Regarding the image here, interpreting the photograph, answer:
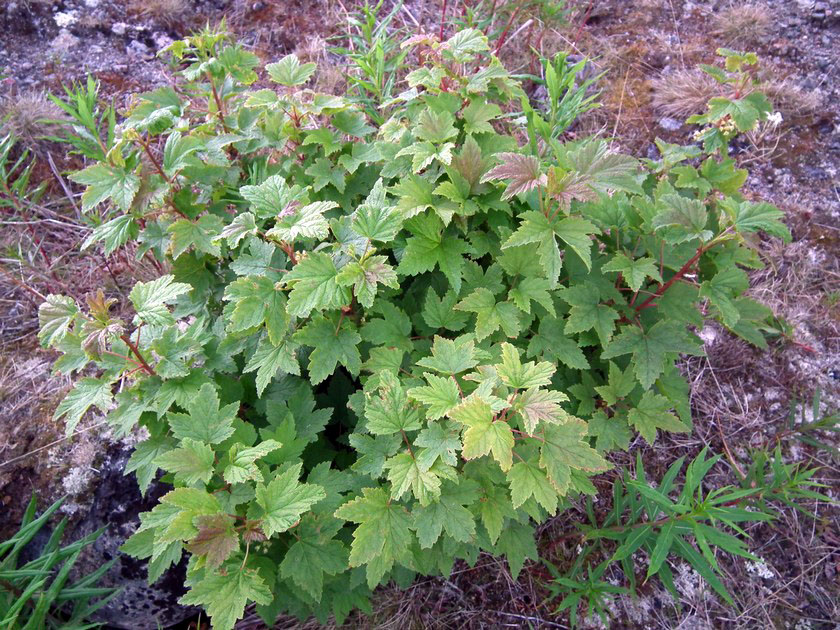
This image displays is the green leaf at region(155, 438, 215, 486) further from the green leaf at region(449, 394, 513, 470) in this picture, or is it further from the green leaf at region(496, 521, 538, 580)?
the green leaf at region(496, 521, 538, 580)

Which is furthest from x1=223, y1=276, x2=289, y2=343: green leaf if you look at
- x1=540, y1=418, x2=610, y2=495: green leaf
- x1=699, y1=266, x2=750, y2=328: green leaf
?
x1=699, y1=266, x2=750, y2=328: green leaf

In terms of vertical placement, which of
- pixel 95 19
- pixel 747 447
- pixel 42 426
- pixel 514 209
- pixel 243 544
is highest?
pixel 95 19

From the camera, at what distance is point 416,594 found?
2287mm

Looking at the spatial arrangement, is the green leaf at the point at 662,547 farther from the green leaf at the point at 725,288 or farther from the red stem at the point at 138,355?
the red stem at the point at 138,355

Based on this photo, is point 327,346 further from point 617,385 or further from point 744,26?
point 744,26

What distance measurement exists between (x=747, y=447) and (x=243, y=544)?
2327 millimetres

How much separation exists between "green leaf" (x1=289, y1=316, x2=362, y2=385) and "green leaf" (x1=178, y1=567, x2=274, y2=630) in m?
0.57

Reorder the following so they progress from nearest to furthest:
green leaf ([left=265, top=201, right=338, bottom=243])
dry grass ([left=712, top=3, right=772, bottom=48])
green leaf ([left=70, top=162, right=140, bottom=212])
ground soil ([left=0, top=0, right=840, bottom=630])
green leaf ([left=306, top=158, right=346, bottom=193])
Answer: green leaf ([left=265, top=201, right=338, bottom=243]) → green leaf ([left=70, top=162, right=140, bottom=212]) → green leaf ([left=306, top=158, right=346, bottom=193]) → ground soil ([left=0, top=0, right=840, bottom=630]) → dry grass ([left=712, top=3, right=772, bottom=48])

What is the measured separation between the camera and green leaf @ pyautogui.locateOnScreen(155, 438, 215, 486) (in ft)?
4.93

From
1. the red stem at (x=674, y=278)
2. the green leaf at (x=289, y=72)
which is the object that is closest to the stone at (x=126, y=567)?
the green leaf at (x=289, y=72)

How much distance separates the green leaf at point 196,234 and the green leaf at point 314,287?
1.43 ft

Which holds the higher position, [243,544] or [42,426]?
[243,544]

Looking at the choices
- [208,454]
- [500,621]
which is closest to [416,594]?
[500,621]

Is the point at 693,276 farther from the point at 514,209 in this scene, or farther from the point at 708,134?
the point at 514,209
